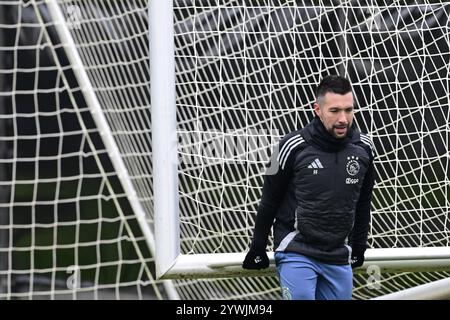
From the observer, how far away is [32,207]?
6102mm

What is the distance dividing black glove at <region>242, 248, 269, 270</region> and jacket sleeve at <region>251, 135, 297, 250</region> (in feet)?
0.26

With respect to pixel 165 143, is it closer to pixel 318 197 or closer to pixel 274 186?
pixel 274 186

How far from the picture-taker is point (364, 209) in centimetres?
395

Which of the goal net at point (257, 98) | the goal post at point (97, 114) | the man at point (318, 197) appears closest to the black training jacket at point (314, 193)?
the man at point (318, 197)

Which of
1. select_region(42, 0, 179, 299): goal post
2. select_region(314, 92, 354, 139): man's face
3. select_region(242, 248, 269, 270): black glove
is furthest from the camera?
select_region(42, 0, 179, 299): goal post

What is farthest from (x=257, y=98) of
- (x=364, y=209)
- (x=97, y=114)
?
(x=364, y=209)

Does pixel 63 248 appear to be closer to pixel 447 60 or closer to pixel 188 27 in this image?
pixel 188 27

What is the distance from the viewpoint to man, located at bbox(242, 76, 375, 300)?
374cm

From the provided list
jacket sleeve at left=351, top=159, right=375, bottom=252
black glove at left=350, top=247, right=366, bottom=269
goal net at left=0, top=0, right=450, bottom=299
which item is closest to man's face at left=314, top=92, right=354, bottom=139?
jacket sleeve at left=351, top=159, right=375, bottom=252

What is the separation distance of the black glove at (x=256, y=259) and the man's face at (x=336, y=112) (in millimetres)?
530

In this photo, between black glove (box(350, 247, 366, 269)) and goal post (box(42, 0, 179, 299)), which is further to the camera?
goal post (box(42, 0, 179, 299))

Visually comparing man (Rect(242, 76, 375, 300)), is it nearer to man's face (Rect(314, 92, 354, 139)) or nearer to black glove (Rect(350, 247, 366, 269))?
man's face (Rect(314, 92, 354, 139))

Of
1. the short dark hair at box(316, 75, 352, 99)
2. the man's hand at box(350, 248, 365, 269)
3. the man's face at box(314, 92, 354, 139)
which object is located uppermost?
the short dark hair at box(316, 75, 352, 99)
